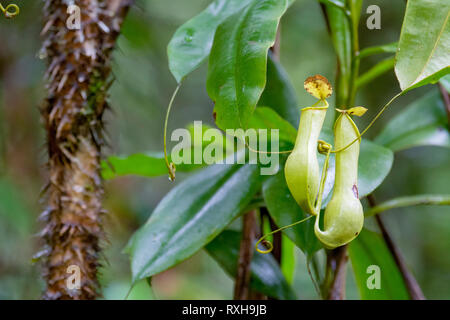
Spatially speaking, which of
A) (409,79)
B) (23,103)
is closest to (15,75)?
(23,103)

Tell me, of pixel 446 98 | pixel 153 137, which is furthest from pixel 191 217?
pixel 153 137

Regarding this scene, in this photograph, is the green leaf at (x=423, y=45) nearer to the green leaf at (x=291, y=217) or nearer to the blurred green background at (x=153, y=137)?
the green leaf at (x=291, y=217)

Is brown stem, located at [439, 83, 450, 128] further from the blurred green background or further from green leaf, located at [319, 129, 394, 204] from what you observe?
the blurred green background

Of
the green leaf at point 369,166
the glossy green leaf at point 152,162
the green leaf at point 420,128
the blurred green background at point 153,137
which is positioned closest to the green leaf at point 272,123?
the green leaf at point 369,166

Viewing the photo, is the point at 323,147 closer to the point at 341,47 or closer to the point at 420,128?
the point at 341,47

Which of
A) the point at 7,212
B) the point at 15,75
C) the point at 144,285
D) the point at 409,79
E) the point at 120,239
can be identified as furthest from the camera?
the point at 120,239

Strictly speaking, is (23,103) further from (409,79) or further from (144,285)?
(409,79)
